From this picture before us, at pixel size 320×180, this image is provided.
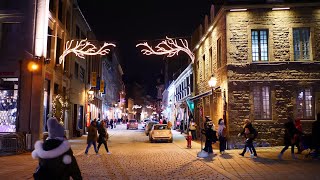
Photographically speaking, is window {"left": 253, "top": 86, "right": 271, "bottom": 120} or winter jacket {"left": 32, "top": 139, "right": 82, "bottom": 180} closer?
winter jacket {"left": 32, "top": 139, "right": 82, "bottom": 180}

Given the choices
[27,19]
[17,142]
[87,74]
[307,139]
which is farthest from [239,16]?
[87,74]

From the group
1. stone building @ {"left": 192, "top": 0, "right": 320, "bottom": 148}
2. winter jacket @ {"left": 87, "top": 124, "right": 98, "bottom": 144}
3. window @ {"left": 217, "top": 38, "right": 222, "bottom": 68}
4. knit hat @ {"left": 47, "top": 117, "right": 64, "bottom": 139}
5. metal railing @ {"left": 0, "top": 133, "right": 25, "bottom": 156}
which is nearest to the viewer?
knit hat @ {"left": 47, "top": 117, "right": 64, "bottom": 139}

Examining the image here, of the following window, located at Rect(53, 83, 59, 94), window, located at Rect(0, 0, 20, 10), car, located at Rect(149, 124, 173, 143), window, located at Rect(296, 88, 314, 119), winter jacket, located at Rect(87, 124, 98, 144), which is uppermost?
window, located at Rect(0, 0, 20, 10)

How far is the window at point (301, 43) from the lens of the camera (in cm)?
1975

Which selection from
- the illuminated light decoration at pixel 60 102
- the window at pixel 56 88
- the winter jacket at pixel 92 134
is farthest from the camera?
the window at pixel 56 88

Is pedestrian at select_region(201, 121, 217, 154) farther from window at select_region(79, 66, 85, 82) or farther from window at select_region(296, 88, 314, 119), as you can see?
window at select_region(79, 66, 85, 82)

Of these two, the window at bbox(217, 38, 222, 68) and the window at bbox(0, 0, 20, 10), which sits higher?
the window at bbox(0, 0, 20, 10)

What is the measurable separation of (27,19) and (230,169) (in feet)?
48.9

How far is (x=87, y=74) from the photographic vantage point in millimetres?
36844

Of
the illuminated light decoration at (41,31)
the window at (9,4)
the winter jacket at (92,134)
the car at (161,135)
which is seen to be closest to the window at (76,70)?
the car at (161,135)

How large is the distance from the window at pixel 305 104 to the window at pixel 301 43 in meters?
2.02

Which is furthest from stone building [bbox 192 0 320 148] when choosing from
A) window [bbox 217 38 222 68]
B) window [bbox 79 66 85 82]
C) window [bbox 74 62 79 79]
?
Answer: window [bbox 79 66 85 82]

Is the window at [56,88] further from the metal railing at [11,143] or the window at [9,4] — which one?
the metal railing at [11,143]

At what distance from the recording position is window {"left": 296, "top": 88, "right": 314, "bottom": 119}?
19562 mm
